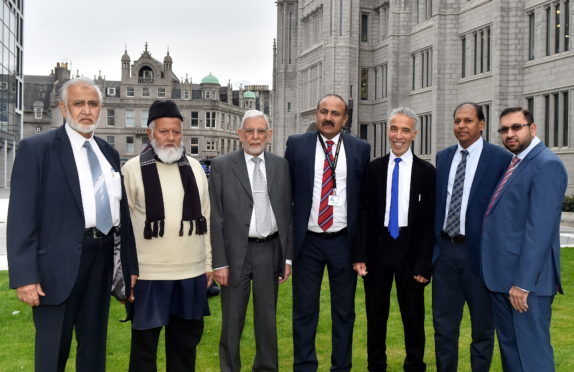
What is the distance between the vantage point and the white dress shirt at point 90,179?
181 inches

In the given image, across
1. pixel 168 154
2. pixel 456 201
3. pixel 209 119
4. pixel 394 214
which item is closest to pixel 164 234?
pixel 168 154

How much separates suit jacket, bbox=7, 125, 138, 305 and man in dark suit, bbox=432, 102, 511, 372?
3.23 meters

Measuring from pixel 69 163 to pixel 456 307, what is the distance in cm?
364

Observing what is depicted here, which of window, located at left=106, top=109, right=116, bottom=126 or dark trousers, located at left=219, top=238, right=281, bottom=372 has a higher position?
window, located at left=106, top=109, right=116, bottom=126

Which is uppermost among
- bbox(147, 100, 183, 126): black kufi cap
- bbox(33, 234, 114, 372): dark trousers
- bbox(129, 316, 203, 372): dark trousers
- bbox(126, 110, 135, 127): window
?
bbox(126, 110, 135, 127): window

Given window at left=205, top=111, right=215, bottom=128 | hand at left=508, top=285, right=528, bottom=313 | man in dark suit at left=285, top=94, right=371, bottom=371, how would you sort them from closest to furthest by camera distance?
hand at left=508, top=285, right=528, bottom=313 → man in dark suit at left=285, top=94, right=371, bottom=371 → window at left=205, top=111, right=215, bottom=128

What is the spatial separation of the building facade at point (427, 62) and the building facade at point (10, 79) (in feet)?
76.3

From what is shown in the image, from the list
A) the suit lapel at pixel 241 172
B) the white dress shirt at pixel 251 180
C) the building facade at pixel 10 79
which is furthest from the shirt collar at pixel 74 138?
the building facade at pixel 10 79

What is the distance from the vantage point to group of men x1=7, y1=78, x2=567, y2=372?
14.7 ft

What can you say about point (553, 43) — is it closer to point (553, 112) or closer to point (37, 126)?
point (553, 112)

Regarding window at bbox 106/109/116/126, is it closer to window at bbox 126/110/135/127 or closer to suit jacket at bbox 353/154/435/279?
window at bbox 126/110/135/127

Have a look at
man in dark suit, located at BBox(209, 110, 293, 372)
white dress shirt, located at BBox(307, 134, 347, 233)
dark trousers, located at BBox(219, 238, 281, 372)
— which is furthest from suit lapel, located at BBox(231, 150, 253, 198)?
white dress shirt, located at BBox(307, 134, 347, 233)

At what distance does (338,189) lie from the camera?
5.98 meters

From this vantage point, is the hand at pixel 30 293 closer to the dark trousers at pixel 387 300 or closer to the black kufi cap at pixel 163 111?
the black kufi cap at pixel 163 111
